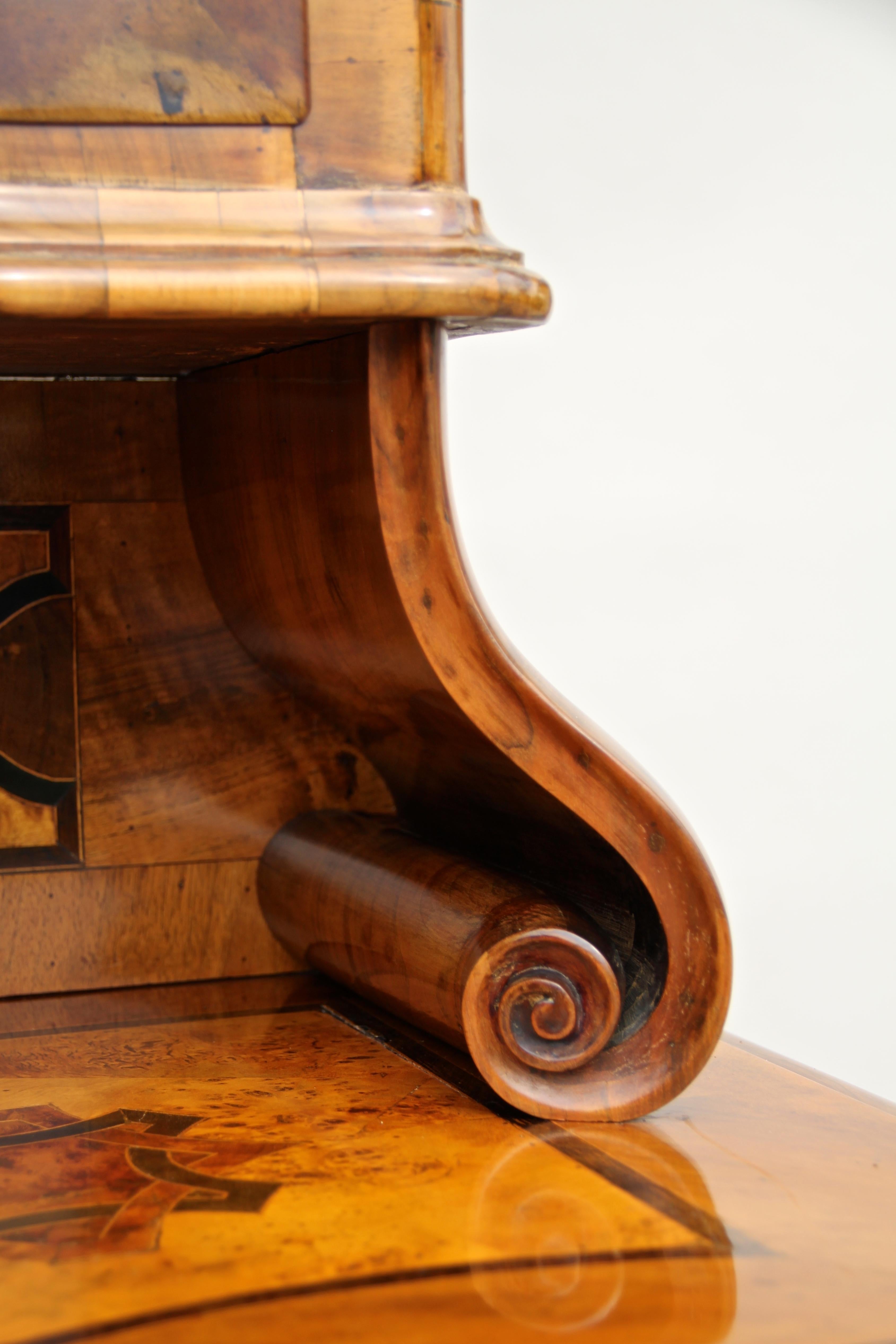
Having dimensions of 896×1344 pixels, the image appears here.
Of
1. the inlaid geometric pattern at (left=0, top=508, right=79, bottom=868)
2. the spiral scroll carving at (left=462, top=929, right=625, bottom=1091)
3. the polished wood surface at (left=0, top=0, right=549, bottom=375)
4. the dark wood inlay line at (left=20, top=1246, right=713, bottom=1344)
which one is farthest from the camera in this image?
the inlaid geometric pattern at (left=0, top=508, right=79, bottom=868)

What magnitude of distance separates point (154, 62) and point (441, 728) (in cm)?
36

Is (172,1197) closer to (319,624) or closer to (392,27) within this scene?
(319,624)

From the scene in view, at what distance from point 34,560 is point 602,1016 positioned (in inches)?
19.0

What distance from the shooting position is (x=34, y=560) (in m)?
0.93

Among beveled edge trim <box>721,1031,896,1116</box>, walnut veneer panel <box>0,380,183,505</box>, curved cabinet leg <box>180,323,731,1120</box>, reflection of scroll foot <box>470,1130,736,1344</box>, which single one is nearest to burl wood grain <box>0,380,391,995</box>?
walnut veneer panel <box>0,380,183,505</box>

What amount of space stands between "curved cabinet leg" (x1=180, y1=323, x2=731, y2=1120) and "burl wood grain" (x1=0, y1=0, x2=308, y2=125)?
11cm

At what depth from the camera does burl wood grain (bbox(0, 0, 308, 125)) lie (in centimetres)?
57

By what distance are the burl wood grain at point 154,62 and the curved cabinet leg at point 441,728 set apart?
0.11 meters

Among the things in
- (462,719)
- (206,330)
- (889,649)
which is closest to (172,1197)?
(462,719)

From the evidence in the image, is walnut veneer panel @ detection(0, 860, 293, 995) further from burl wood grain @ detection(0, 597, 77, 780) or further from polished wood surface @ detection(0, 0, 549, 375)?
polished wood surface @ detection(0, 0, 549, 375)

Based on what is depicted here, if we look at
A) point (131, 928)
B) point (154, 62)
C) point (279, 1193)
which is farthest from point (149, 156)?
point (131, 928)

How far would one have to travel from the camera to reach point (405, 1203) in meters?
0.57

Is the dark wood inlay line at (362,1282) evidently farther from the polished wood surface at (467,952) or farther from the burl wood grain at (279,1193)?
the polished wood surface at (467,952)

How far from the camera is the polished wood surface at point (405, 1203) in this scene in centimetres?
48
